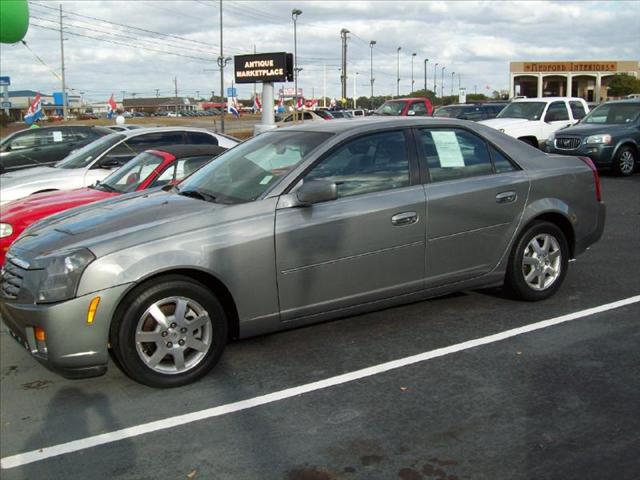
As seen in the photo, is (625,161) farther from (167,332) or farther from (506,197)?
(167,332)

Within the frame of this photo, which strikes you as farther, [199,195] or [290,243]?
[199,195]

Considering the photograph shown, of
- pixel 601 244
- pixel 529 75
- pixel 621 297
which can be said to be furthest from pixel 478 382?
pixel 529 75

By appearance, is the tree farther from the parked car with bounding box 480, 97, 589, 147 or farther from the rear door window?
the rear door window

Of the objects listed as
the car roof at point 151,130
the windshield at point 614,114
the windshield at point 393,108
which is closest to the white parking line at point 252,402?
the car roof at point 151,130

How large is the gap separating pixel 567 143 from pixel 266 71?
15497 mm

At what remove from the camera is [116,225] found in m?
4.42

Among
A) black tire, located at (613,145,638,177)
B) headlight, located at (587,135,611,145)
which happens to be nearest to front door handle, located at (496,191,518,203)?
headlight, located at (587,135,611,145)

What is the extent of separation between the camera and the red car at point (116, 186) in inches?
263

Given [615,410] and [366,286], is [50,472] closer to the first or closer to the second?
[366,286]

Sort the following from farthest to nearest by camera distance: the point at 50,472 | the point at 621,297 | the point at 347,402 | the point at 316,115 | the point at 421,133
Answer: the point at 316,115
the point at 621,297
the point at 421,133
the point at 347,402
the point at 50,472

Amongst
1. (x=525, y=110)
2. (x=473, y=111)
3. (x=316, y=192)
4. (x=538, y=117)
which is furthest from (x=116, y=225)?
(x=473, y=111)

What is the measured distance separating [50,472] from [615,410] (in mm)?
2994

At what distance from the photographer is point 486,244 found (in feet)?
17.6

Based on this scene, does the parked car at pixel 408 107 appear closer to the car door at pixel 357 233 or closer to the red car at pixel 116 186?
the red car at pixel 116 186
